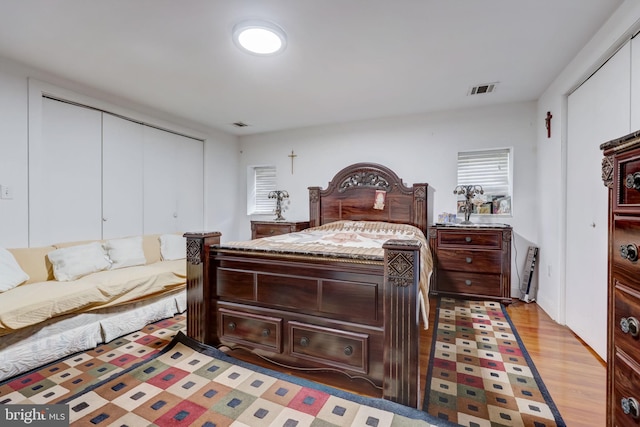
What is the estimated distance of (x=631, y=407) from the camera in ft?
2.80

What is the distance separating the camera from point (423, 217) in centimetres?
373

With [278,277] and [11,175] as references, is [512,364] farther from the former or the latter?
[11,175]

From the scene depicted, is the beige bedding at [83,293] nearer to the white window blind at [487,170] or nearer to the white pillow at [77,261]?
the white pillow at [77,261]

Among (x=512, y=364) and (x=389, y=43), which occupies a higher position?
(x=389, y=43)

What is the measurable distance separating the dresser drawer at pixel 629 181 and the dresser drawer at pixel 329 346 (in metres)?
1.24

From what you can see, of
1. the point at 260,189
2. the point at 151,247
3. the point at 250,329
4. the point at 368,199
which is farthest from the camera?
the point at 260,189

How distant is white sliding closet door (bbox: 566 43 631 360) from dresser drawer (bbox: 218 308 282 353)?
2.31m

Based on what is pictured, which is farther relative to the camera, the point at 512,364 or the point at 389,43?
the point at 389,43

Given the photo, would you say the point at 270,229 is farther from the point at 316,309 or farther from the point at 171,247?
the point at 316,309

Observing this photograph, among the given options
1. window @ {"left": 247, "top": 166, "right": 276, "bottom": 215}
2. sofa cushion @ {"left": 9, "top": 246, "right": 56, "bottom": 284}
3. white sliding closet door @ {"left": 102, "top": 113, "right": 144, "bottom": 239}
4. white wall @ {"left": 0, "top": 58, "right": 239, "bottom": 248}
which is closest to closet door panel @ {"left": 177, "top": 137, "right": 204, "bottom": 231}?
white sliding closet door @ {"left": 102, "top": 113, "right": 144, "bottom": 239}

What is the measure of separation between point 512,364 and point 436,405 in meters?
0.79

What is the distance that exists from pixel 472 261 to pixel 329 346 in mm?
2346

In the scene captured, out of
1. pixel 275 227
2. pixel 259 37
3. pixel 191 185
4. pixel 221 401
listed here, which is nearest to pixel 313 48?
pixel 259 37

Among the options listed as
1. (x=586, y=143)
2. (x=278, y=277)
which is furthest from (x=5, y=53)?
(x=586, y=143)
